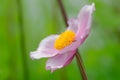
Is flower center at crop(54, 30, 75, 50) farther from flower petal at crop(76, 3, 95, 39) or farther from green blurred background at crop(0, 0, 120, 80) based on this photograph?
green blurred background at crop(0, 0, 120, 80)

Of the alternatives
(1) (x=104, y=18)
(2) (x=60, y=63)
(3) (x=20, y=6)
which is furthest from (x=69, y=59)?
(1) (x=104, y=18)

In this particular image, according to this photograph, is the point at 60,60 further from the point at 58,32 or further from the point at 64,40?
the point at 58,32

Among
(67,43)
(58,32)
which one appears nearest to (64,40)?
(67,43)

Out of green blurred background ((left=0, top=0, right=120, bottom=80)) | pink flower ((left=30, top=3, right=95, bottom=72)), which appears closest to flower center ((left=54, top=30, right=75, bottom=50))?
pink flower ((left=30, top=3, right=95, bottom=72))

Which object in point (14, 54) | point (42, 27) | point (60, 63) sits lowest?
point (60, 63)

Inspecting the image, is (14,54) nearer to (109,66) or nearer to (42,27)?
(109,66)

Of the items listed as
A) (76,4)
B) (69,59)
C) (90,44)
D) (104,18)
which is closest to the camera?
(69,59)

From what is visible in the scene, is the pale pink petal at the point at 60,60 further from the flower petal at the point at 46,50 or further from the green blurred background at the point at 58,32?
the green blurred background at the point at 58,32
